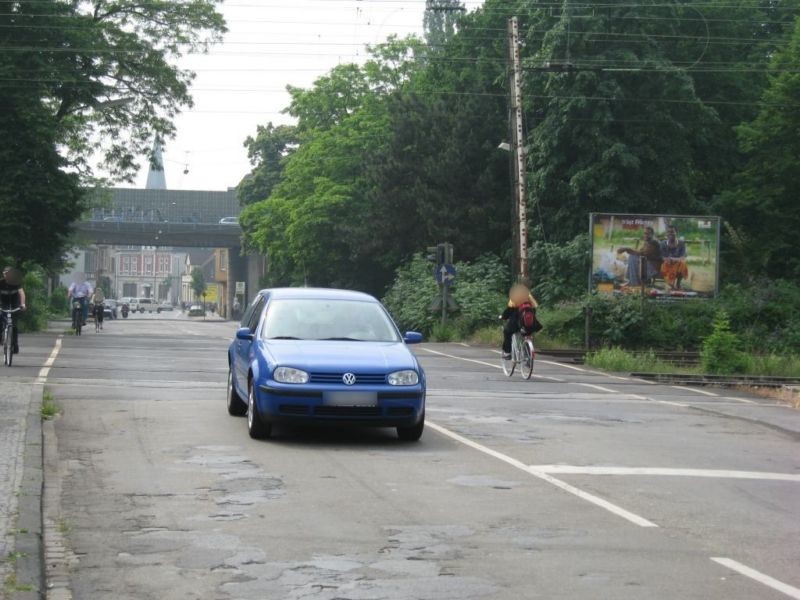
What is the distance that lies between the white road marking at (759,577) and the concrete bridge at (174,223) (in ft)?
187

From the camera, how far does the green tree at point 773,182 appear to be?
46656 millimetres

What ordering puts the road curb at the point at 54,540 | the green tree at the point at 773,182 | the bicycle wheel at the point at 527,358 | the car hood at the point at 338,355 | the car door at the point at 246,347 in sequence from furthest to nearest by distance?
the green tree at the point at 773,182 < the bicycle wheel at the point at 527,358 < the car door at the point at 246,347 < the car hood at the point at 338,355 < the road curb at the point at 54,540

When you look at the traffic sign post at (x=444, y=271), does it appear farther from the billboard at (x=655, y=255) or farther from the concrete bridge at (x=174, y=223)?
the concrete bridge at (x=174, y=223)

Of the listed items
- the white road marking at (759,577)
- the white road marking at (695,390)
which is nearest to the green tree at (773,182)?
the white road marking at (695,390)

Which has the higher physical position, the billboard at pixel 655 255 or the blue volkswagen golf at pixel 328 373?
the billboard at pixel 655 255

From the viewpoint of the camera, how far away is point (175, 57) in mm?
46469

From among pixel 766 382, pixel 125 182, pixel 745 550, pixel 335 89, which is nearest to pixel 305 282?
pixel 335 89

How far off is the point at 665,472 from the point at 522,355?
12337mm

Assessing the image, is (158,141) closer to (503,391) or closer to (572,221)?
(572,221)

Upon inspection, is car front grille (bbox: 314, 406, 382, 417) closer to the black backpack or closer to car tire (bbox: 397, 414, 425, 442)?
car tire (bbox: 397, 414, 425, 442)

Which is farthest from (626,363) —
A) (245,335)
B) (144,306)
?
(144,306)

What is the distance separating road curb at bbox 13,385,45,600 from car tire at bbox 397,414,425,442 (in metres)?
3.38

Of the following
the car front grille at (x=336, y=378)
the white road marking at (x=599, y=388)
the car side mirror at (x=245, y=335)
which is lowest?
the white road marking at (x=599, y=388)

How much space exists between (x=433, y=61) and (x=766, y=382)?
1547 inches
